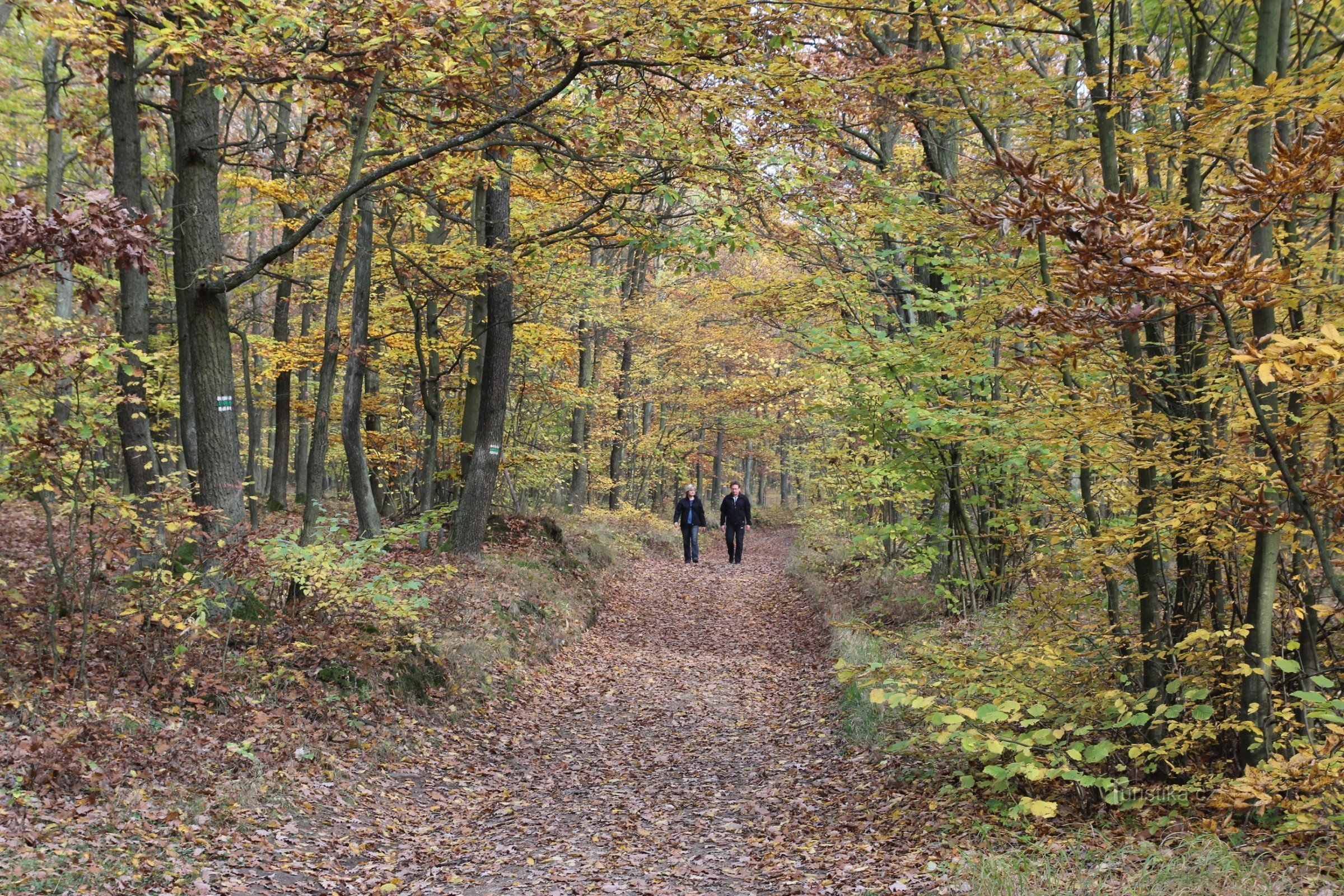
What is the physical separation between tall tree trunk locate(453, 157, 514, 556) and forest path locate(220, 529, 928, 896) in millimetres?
2760

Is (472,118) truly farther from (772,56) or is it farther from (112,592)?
(112,592)

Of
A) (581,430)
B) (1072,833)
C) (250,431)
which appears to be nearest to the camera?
(1072,833)

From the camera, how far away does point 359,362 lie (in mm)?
10727

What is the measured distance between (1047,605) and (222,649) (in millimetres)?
6717

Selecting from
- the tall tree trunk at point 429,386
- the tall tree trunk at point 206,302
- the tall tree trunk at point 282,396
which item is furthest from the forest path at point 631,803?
the tall tree trunk at point 282,396

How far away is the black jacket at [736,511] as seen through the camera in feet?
63.3

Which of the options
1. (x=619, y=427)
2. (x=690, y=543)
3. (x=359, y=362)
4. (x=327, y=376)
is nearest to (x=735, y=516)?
(x=690, y=543)

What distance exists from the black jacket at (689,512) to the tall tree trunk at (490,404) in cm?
740

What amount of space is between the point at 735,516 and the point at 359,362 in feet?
35.0

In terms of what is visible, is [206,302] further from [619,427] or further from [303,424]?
[619,427]

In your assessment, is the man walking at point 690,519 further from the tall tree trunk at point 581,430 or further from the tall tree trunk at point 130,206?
the tall tree trunk at point 130,206

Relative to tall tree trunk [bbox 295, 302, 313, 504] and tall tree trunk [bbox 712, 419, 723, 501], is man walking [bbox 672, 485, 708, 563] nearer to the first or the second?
tall tree trunk [bbox 295, 302, 313, 504]

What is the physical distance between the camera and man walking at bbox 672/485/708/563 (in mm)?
19344

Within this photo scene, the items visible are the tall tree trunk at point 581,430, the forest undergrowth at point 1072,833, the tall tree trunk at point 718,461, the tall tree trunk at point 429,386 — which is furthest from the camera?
the tall tree trunk at point 718,461
